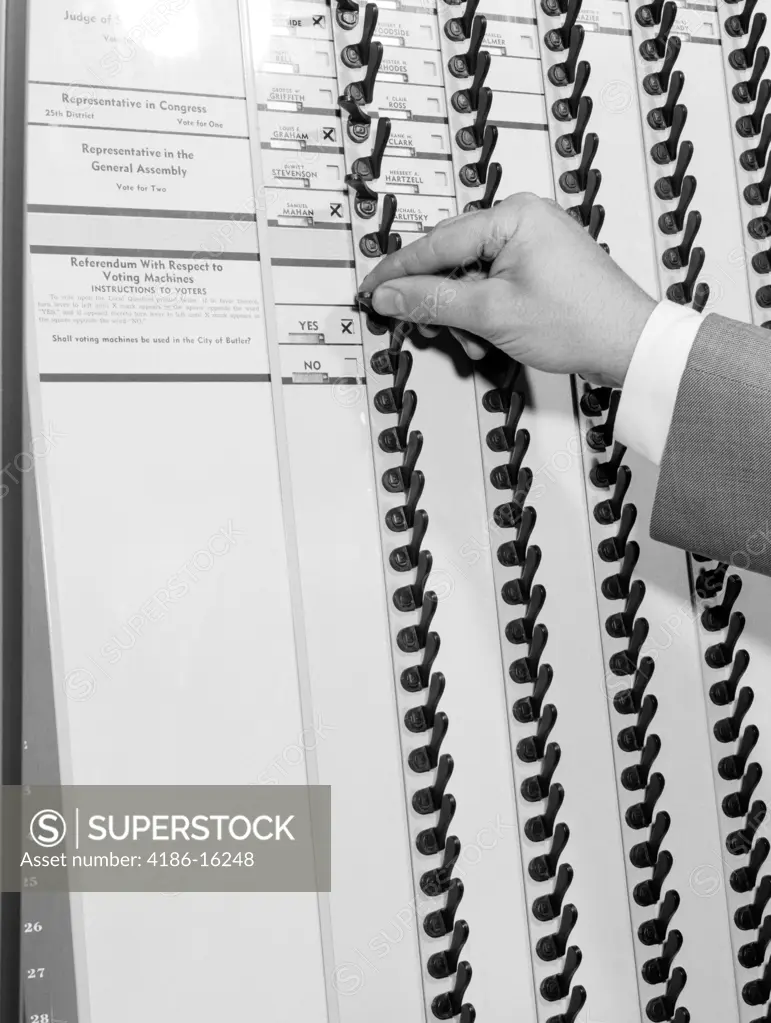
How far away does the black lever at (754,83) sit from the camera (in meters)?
1.36

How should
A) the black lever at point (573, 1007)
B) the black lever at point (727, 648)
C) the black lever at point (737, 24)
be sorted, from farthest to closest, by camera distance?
the black lever at point (737, 24) → the black lever at point (727, 648) → the black lever at point (573, 1007)

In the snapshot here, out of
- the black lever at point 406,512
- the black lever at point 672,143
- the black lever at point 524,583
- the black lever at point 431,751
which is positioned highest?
the black lever at point 672,143

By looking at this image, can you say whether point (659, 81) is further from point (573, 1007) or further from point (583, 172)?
point (573, 1007)

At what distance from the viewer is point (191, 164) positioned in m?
1.17

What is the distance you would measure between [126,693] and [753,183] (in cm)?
99

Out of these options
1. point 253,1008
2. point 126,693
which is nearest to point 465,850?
point 253,1008

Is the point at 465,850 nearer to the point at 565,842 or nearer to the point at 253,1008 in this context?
the point at 565,842

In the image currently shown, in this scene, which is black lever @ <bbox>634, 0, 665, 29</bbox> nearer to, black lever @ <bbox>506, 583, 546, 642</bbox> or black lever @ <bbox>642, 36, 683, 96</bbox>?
black lever @ <bbox>642, 36, 683, 96</bbox>

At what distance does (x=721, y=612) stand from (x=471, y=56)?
722mm

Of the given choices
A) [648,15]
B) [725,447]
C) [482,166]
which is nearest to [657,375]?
[725,447]

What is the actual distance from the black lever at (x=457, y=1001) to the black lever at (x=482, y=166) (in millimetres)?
872

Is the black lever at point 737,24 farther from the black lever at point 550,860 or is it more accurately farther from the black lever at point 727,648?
the black lever at point 550,860

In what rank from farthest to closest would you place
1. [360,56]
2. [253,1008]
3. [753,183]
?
1. [753,183]
2. [360,56]
3. [253,1008]

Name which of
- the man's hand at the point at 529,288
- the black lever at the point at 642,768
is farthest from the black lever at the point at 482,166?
the black lever at the point at 642,768
